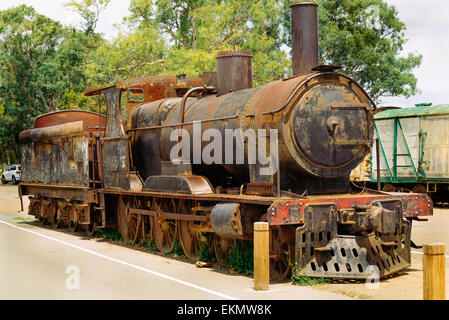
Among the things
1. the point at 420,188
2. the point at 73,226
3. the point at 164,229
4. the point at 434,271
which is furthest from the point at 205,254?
the point at 420,188

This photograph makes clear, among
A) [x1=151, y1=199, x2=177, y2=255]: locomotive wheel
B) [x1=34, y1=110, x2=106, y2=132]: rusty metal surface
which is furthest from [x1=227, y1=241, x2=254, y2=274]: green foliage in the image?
[x1=34, y1=110, x2=106, y2=132]: rusty metal surface

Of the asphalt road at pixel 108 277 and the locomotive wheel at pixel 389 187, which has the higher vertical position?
the locomotive wheel at pixel 389 187

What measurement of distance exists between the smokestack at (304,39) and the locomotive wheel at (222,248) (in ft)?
9.41

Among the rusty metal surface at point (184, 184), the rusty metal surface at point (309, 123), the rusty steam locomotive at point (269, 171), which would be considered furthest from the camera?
the rusty metal surface at point (184, 184)

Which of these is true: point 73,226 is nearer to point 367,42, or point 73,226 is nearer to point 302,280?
point 302,280

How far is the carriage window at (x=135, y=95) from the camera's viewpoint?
13.2 meters

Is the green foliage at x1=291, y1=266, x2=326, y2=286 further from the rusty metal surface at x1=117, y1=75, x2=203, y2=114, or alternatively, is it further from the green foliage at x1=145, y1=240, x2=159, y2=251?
the rusty metal surface at x1=117, y1=75, x2=203, y2=114

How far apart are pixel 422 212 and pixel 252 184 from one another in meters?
2.67

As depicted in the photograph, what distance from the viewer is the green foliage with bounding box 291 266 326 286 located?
835 cm

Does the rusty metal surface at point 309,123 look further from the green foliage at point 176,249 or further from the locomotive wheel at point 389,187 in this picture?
the locomotive wheel at point 389,187

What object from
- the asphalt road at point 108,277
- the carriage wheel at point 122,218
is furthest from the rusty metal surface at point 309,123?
the carriage wheel at point 122,218

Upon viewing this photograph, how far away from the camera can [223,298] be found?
7.46 metres

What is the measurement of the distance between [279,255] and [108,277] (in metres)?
2.51

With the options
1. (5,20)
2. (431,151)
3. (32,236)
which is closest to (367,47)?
(431,151)
